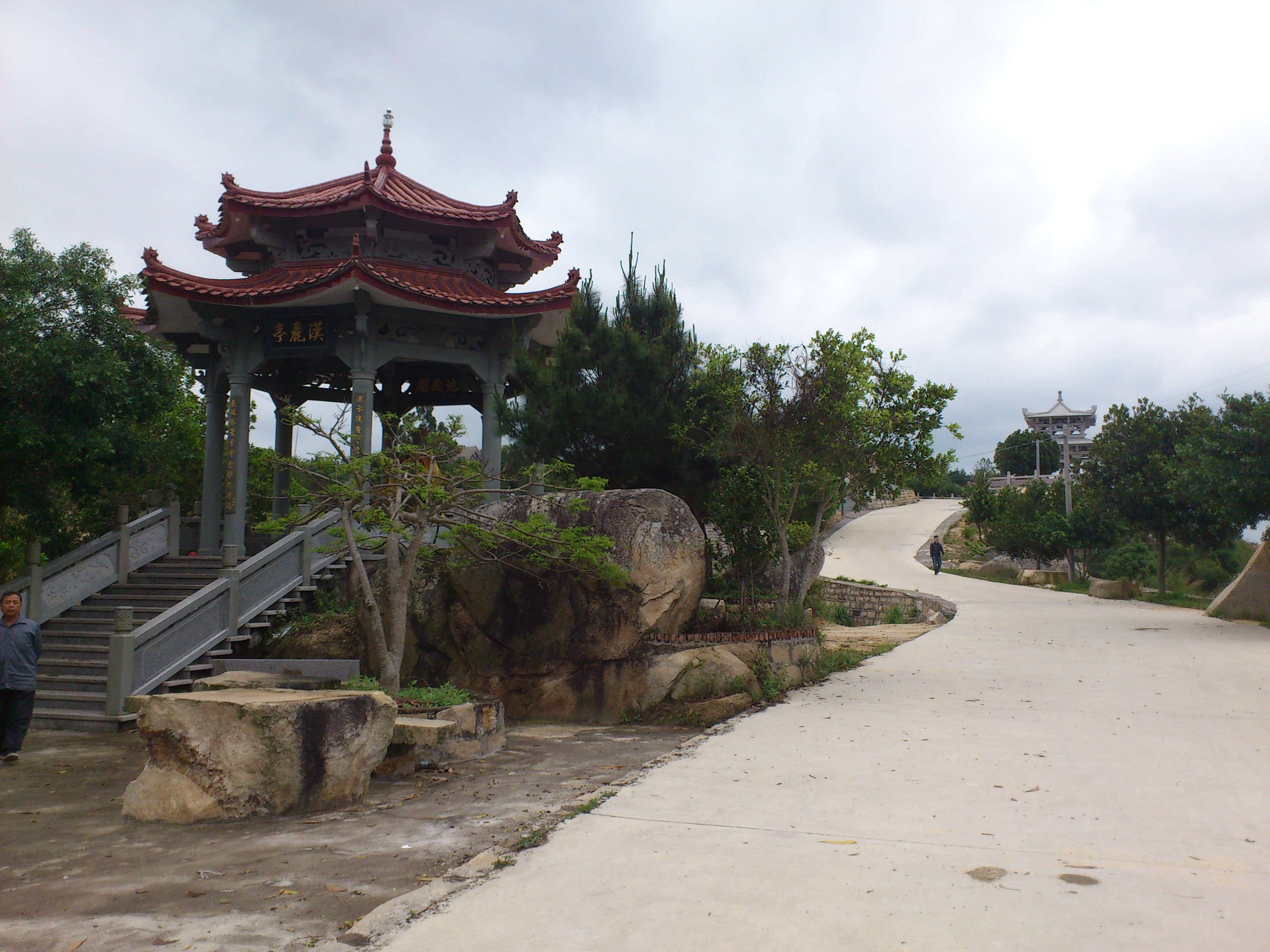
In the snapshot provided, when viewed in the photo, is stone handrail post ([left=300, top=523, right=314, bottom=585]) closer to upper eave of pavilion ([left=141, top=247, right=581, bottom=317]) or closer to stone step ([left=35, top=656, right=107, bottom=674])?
stone step ([left=35, top=656, right=107, bottom=674])

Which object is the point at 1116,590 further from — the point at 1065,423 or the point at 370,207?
the point at 1065,423

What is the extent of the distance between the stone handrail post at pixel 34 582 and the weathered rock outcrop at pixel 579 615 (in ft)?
16.8

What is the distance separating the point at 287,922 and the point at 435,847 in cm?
109

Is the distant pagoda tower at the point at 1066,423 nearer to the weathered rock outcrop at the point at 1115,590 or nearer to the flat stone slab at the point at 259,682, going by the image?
the weathered rock outcrop at the point at 1115,590

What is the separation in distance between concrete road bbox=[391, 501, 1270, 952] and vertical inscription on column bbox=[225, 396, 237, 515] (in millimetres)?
8554

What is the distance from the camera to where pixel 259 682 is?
7957mm

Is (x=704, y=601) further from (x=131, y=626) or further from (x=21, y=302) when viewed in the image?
(x=21, y=302)

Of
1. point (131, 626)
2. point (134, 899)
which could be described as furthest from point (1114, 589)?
point (134, 899)

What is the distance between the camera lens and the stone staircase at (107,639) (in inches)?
357

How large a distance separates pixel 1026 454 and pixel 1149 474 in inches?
1714

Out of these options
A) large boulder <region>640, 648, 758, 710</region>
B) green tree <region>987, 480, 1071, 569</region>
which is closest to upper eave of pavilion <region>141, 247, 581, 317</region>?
large boulder <region>640, 648, 758, 710</region>

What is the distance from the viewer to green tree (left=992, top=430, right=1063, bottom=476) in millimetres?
60781

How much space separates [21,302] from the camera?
29.8ft

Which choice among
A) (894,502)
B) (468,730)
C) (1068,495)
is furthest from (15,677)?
(894,502)
